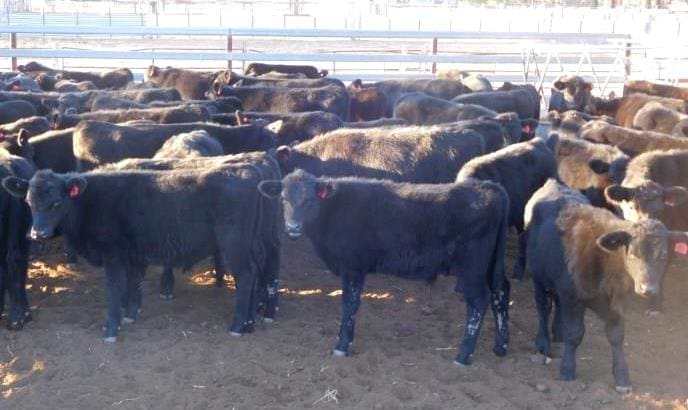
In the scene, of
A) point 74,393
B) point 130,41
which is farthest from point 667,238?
point 130,41

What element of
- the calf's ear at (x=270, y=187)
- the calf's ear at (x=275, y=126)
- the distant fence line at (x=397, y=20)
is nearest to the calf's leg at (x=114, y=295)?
the calf's ear at (x=270, y=187)

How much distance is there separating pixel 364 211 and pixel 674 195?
306 centimetres

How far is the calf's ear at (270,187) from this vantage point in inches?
282

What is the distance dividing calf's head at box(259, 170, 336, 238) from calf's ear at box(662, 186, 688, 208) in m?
3.26

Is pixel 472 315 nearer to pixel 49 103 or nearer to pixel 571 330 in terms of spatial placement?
pixel 571 330

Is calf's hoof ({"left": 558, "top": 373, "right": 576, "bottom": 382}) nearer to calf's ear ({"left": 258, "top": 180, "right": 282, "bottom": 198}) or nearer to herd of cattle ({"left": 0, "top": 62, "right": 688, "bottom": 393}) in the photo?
herd of cattle ({"left": 0, "top": 62, "right": 688, "bottom": 393})

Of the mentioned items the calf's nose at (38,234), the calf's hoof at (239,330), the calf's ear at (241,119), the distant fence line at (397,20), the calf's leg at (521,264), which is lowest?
the calf's hoof at (239,330)

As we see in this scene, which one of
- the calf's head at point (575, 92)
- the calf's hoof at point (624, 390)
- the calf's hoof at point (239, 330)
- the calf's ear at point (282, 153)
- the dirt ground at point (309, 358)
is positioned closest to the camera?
the dirt ground at point (309, 358)

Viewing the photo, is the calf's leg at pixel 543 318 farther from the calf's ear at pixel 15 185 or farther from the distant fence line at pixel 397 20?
the distant fence line at pixel 397 20

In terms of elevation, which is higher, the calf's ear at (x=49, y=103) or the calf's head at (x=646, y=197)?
the calf's ear at (x=49, y=103)

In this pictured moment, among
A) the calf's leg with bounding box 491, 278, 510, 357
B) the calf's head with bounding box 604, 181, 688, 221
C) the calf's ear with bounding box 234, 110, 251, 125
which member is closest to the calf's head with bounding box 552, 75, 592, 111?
the calf's ear with bounding box 234, 110, 251, 125

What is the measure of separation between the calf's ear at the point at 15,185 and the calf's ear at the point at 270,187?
1.99 metres

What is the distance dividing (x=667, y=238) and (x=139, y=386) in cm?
400

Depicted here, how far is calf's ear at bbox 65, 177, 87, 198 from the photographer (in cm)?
723
